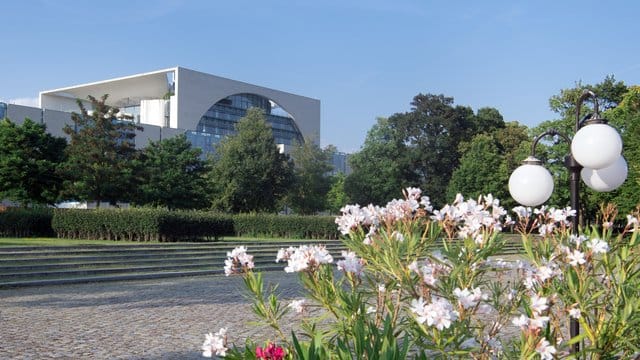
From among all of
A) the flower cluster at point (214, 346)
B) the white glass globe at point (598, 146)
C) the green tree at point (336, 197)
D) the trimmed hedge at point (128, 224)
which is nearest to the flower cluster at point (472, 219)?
the flower cluster at point (214, 346)

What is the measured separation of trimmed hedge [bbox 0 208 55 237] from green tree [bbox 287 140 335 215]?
76.9 ft

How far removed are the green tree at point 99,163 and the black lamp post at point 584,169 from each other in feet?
91.6

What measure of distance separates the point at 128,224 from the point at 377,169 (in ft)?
95.1

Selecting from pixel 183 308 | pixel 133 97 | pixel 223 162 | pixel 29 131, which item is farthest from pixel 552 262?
pixel 133 97

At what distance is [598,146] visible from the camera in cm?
493

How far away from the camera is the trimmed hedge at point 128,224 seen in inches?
944

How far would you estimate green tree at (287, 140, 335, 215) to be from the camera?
48.4 meters

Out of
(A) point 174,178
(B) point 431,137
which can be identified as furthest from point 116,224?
(B) point 431,137

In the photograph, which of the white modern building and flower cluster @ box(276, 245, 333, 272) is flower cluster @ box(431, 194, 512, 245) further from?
the white modern building

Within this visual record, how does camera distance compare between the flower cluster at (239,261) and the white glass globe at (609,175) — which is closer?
the flower cluster at (239,261)

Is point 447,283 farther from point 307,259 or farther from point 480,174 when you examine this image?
point 480,174

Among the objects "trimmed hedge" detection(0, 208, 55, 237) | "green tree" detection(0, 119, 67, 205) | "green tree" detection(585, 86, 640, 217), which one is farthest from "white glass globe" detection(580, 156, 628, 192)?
"green tree" detection(585, 86, 640, 217)

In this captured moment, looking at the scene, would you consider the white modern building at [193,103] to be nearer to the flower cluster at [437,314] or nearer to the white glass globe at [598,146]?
the white glass globe at [598,146]

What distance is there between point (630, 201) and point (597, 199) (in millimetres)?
2235
